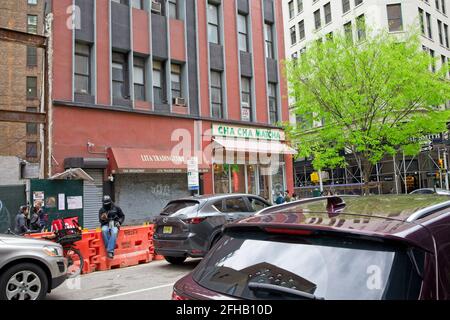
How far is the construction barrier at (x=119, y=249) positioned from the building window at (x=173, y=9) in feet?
40.6

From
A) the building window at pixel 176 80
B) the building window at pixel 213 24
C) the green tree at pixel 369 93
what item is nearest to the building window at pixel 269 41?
the building window at pixel 213 24

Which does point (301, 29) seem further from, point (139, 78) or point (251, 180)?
point (139, 78)

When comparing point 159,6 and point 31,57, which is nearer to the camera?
point 159,6

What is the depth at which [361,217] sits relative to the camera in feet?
8.45

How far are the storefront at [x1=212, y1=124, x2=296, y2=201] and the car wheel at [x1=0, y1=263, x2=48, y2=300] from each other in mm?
14654

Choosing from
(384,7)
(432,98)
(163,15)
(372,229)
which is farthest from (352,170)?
(372,229)

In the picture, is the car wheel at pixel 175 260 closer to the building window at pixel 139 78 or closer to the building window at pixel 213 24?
the building window at pixel 139 78

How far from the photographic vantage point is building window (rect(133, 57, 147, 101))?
19.0 meters

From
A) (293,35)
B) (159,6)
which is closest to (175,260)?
(159,6)

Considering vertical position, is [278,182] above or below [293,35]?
below

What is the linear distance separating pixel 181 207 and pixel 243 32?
16.0 m

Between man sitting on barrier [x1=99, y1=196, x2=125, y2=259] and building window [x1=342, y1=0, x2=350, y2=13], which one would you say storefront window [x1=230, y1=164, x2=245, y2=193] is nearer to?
man sitting on barrier [x1=99, y1=196, x2=125, y2=259]

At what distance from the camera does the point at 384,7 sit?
37094 millimetres
